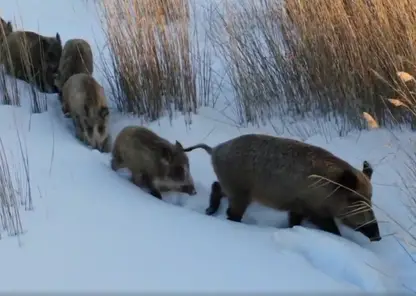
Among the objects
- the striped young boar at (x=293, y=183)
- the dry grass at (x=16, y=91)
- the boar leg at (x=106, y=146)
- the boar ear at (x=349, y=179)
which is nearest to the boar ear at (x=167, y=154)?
the striped young boar at (x=293, y=183)

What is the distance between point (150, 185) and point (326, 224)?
148cm

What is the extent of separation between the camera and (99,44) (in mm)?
9430

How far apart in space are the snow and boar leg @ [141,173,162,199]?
0.12 m

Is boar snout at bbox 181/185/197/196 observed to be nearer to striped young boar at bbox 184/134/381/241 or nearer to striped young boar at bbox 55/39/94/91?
striped young boar at bbox 184/134/381/241

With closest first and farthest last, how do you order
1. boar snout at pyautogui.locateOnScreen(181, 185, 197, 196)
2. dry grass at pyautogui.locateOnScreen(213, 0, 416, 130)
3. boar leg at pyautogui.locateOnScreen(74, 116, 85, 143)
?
1. boar snout at pyautogui.locateOnScreen(181, 185, 197, 196)
2. dry grass at pyautogui.locateOnScreen(213, 0, 416, 130)
3. boar leg at pyautogui.locateOnScreen(74, 116, 85, 143)

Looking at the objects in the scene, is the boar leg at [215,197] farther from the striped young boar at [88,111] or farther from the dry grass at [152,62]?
the dry grass at [152,62]

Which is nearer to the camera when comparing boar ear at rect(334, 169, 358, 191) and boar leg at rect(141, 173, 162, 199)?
boar ear at rect(334, 169, 358, 191)

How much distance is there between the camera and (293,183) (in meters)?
5.00

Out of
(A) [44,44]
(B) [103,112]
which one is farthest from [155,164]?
(A) [44,44]

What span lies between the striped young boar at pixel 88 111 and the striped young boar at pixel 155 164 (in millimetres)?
703

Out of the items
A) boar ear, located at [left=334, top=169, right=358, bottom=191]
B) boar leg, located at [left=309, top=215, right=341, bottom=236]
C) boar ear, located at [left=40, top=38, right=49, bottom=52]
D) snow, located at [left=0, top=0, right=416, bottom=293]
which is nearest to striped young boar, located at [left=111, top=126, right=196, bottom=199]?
snow, located at [left=0, top=0, right=416, bottom=293]

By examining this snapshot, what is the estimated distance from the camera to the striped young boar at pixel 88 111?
652 centimetres

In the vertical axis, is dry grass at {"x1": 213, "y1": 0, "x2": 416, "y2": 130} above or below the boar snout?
above

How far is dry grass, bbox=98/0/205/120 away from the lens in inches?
275
